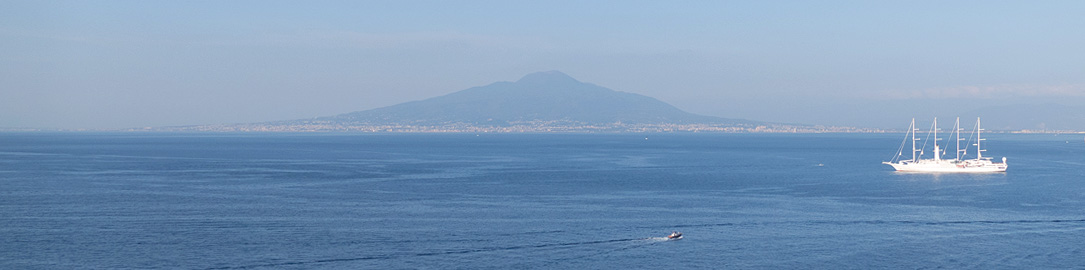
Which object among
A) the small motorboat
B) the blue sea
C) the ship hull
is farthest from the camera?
the ship hull

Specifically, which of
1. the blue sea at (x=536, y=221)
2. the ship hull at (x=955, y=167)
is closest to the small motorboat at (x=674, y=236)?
the blue sea at (x=536, y=221)

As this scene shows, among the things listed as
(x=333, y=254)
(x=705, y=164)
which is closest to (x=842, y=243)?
(x=333, y=254)

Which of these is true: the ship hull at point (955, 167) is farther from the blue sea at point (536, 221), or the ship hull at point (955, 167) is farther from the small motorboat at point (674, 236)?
the small motorboat at point (674, 236)

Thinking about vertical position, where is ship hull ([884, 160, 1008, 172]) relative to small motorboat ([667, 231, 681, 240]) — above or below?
above

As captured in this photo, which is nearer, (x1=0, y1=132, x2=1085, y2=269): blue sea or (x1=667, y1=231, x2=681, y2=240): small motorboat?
(x1=0, y1=132, x2=1085, y2=269): blue sea

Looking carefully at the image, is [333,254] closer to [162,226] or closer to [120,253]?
[120,253]

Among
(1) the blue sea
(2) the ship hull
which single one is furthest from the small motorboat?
(2) the ship hull

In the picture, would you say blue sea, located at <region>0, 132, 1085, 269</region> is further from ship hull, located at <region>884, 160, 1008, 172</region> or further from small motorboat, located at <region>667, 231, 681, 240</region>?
ship hull, located at <region>884, 160, 1008, 172</region>

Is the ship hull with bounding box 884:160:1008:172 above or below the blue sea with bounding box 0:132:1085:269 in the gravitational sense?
above

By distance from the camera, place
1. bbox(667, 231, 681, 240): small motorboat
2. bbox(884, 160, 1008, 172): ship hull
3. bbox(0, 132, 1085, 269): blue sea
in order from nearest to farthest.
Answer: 1. bbox(0, 132, 1085, 269): blue sea
2. bbox(667, 231, 681, 240): small motorboat
3. bbox(884, 160, 1008, 172): ship hull

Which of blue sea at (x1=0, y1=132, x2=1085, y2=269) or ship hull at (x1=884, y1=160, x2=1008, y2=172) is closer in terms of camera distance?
blue sea at (x1=0, y1=132, x2=1085, y2=269)

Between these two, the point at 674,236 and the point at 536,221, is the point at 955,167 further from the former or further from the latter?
the point at 674,236
